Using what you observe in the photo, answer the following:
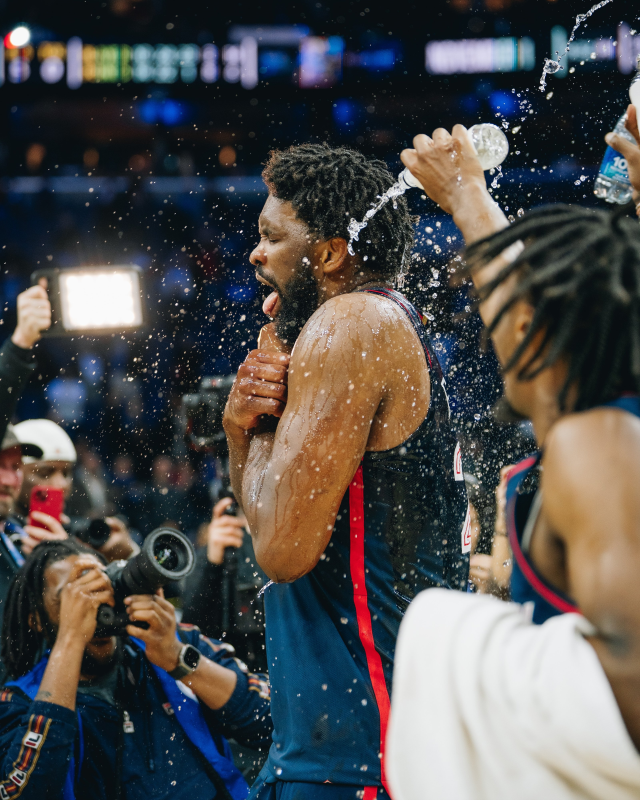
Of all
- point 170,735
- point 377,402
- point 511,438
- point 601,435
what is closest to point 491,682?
point 601,435

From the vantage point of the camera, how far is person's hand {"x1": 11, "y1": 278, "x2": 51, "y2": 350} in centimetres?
339

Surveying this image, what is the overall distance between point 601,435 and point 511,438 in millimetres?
3069

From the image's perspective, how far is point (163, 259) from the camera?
438 inches

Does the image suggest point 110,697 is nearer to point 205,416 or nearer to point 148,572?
point 148,572

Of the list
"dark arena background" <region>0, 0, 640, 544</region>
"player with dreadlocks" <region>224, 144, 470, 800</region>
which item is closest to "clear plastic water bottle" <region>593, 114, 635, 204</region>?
"player with dreadlocks" <region>224, 144, 470, 800</region>

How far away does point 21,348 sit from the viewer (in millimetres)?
3375

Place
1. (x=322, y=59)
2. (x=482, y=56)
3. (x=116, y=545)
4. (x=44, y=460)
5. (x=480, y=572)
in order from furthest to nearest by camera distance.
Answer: (x=322, y=59) < (x=482, y=56) < (x=44, y=460) < (x=116, y=545) < (x=480, y=572)

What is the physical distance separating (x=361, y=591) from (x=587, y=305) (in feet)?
2.93

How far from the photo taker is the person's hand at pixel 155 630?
2600 millimetres

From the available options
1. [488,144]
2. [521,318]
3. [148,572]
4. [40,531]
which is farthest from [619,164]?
[40,531]

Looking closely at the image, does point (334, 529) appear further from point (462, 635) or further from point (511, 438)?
point (511, 438)

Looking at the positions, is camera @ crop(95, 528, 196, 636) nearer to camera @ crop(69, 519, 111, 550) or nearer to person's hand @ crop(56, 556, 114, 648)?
person's hand @ crop(56, 556, 114, 648)

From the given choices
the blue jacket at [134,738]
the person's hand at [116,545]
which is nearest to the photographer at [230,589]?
the person's hand at [116,545]

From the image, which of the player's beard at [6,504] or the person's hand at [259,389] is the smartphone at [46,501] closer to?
the player's beard at [6,504]
